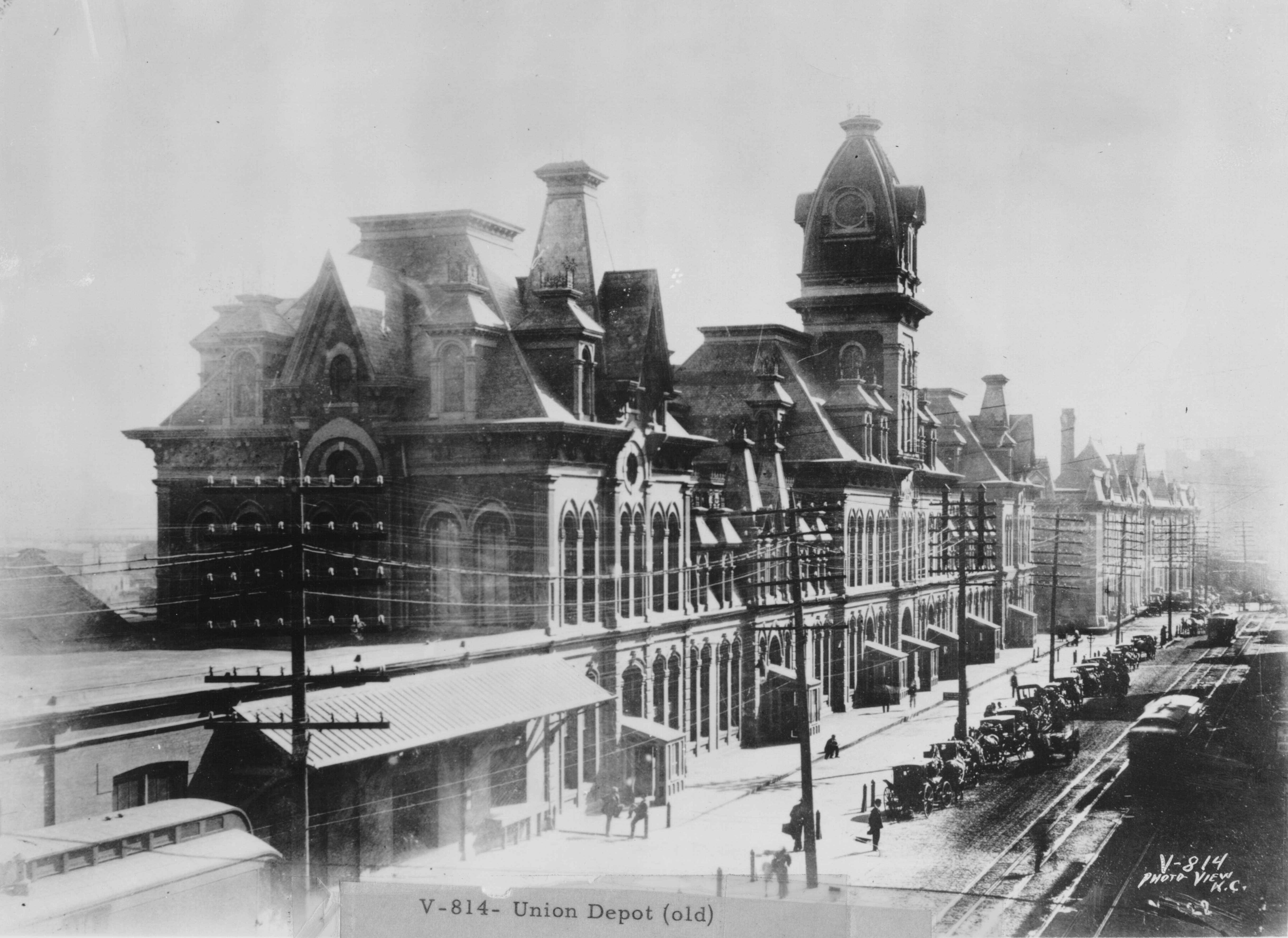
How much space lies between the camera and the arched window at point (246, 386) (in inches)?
1250

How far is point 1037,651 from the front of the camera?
7169cm

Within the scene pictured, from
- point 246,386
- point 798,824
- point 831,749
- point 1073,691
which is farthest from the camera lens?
point 1073,691

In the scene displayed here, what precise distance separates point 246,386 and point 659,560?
1368 centimetres

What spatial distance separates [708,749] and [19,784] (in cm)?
2528

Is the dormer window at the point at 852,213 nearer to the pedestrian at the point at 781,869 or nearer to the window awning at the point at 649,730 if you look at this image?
the window awning at the point at 649,730

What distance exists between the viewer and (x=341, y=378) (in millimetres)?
31609

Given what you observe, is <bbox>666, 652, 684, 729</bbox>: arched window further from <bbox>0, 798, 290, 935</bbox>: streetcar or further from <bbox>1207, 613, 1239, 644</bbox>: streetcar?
<bbox>1207, 613, 1239, 644</bbox>: streetcar

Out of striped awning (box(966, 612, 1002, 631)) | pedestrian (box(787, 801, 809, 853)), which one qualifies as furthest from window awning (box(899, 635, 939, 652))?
pedestrian (box(787, 801, 809, 853))

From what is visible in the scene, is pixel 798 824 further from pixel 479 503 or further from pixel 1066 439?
pixel 1066 439

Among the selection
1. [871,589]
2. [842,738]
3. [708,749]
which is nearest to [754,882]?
[708,749]

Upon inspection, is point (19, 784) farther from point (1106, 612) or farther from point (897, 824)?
point (1106, 612)

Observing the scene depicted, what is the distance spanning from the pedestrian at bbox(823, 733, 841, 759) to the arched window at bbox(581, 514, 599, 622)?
10765mm

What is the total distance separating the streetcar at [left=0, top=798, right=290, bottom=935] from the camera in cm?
1591

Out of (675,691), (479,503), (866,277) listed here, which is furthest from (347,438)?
(866,277)
